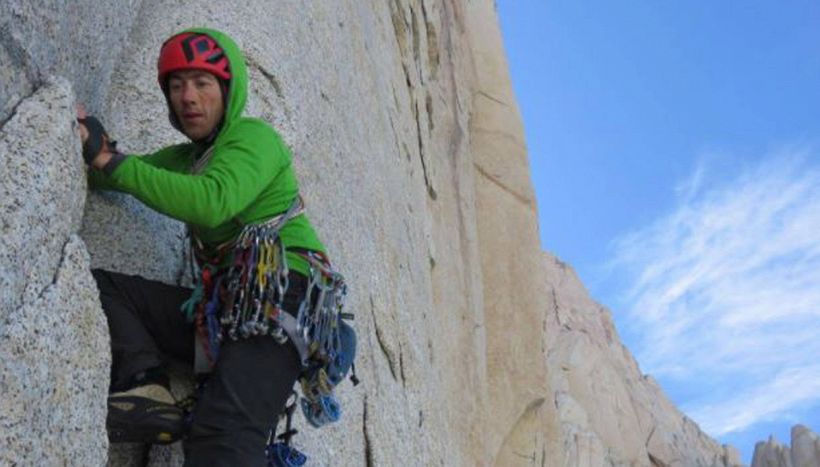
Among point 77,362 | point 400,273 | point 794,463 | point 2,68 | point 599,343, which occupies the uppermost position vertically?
point 599,343

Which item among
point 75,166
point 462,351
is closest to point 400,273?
point 462,351

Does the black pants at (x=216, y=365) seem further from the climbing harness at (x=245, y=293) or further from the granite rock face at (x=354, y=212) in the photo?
the granite rock face at (x=354, y=212)

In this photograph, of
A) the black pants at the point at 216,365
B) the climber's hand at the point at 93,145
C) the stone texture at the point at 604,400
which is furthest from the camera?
the stone texture at the point at 604,400

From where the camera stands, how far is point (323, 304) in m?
3.89

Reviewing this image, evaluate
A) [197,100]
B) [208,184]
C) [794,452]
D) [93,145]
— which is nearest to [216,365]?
[208,184]

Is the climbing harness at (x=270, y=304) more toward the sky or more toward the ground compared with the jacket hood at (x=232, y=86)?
more toward the ground

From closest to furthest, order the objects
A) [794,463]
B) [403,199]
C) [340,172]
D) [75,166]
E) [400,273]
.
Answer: [75,166] < [340,172] < [400,273] < [403,199] < [794,463]

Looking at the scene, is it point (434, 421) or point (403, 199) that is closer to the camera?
point (434, 421)

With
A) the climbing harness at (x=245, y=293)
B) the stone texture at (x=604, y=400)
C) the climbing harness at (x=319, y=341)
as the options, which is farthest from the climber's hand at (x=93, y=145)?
the stone texture at (x=604, y=400)

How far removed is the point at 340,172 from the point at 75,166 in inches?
143

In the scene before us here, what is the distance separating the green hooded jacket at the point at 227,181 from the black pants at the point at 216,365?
0.95 feet

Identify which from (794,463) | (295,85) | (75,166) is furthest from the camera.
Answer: (794,463)

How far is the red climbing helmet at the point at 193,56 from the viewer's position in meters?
3.92

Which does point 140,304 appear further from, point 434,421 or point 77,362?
point 434,421
